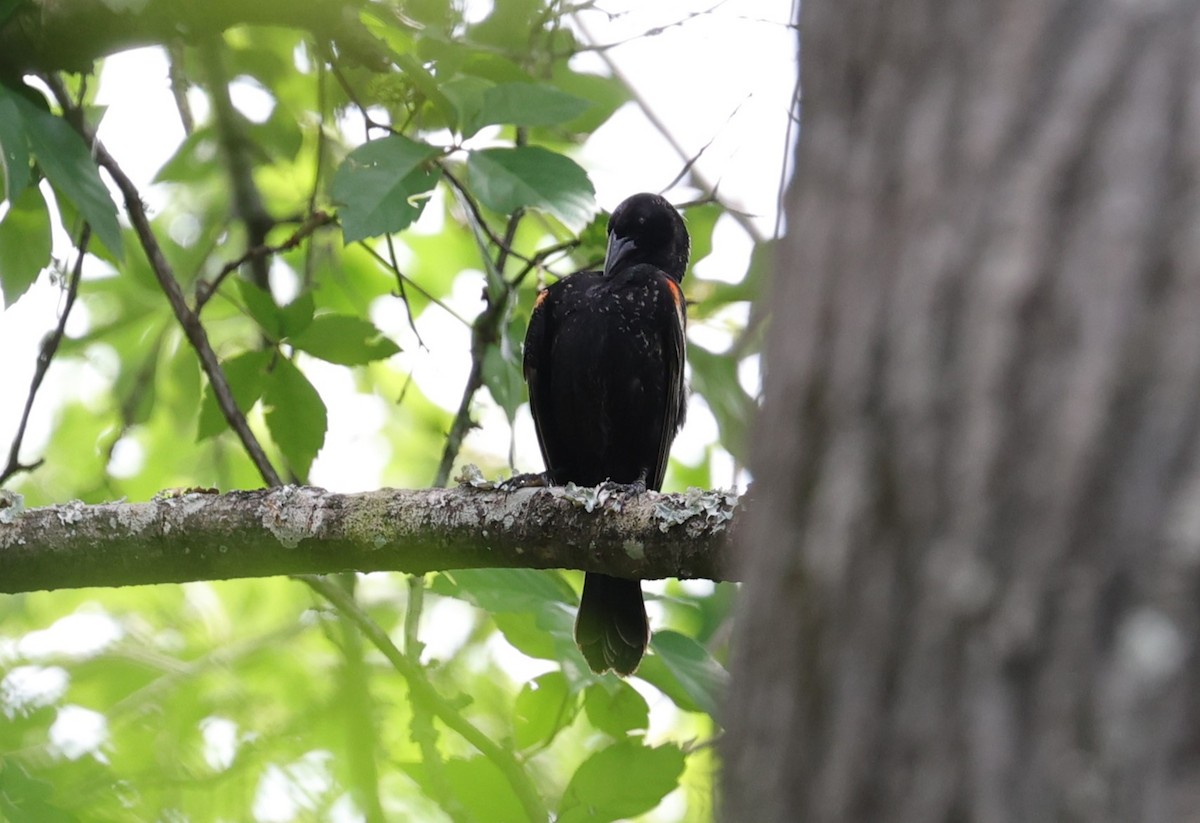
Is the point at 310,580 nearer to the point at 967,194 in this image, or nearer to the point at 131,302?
the point at 131,302

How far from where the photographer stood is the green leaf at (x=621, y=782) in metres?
2.48

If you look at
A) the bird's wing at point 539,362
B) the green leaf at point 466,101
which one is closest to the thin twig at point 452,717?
the green leaf at point 466,101

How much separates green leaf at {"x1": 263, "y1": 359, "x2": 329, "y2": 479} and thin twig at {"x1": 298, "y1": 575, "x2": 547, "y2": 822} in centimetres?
36

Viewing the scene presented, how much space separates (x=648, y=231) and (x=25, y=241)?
2279 millimetres

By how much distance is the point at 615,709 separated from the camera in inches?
113

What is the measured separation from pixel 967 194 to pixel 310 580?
2481 millimetres

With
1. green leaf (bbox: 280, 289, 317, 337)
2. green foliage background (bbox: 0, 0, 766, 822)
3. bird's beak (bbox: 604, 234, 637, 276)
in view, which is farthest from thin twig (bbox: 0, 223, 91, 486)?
bird's beak (bbox: 604, 234, 637, 276)

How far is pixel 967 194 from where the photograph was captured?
979 mm

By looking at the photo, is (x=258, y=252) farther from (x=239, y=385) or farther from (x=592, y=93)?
(x=592, y=93)

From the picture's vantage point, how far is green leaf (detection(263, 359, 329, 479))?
323cm

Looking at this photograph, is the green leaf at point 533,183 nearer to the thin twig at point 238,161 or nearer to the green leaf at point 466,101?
the green leaf at point 466,101

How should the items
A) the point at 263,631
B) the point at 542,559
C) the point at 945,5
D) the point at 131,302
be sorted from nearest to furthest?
the point at 945,5 → the point at 542,559 → the point at 131,302 → the point at 263,631

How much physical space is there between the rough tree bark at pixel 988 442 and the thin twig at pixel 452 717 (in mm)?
1683

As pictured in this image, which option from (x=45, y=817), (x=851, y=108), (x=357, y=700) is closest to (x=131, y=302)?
(x=45, y=817)
